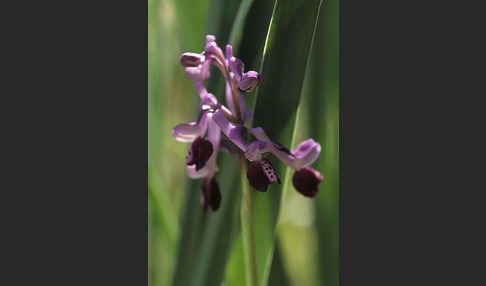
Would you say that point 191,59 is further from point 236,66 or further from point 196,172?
point 196,172

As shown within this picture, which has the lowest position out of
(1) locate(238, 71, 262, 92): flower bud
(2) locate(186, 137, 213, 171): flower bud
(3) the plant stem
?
(3) the plant stem

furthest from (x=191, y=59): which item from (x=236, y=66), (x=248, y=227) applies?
(x=248, y=227)

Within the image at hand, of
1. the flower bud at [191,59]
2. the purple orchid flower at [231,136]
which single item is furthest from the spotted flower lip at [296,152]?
the flower bud at [191,59]
